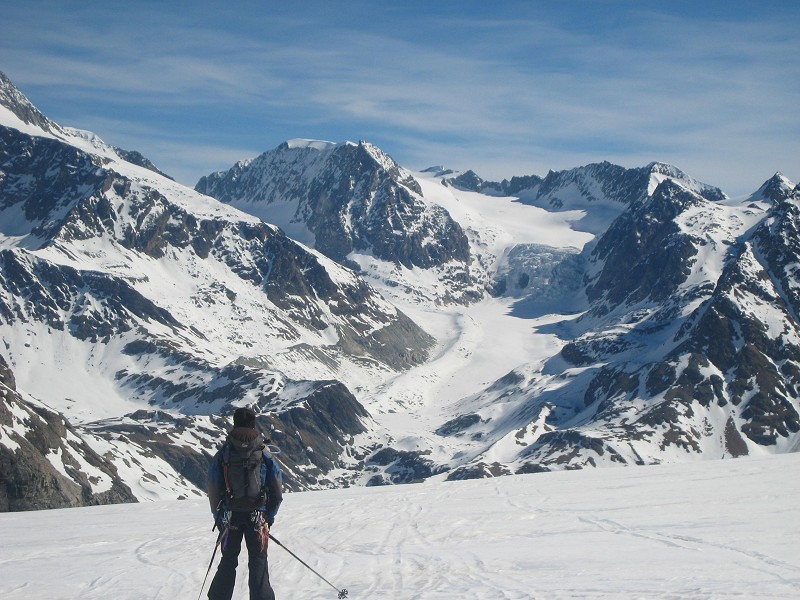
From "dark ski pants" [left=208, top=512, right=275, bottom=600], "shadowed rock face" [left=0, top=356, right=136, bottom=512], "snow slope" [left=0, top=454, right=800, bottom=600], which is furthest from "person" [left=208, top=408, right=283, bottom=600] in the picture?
Result: "shadowed rock face" [left=0, top=356, right=136, bottom=512]

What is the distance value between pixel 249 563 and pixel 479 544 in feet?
29.2

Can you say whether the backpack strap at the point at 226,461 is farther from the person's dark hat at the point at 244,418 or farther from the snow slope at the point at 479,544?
the snow slope at the point at 479,544

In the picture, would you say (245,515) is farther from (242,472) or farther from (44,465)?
(44,465)

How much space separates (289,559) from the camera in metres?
24.6

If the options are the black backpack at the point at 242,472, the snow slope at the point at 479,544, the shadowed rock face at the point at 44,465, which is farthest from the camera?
the shadowed rock face at the point at 44,465

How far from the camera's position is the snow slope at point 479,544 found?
67.5ft

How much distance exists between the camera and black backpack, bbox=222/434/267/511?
1789 centimetres

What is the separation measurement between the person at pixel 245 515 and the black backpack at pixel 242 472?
19mm

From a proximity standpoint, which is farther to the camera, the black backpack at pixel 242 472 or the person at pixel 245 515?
the person at pixel 245 515

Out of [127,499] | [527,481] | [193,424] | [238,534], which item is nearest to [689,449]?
[193,424]

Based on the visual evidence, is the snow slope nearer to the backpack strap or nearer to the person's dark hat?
the backpack strap

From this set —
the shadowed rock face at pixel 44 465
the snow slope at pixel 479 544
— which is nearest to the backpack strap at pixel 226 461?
the snow slope at pixel 479 544

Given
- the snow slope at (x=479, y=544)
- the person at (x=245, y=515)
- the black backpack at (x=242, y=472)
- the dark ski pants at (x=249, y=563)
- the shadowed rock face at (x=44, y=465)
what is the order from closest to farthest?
the black backpack at (x=242, y=472) → the person at (x=245, y=515) → the dark ski pants at (x=249, y=563) → the snow slope at (x=479, y=544) → the shadowed rock face at (x=44, y=465)

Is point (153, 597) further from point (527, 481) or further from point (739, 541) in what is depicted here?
point (527, 481)
